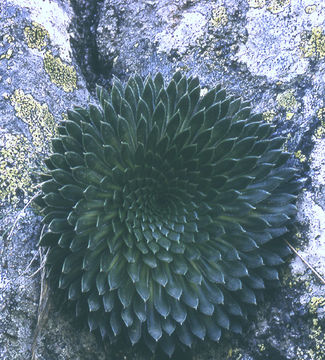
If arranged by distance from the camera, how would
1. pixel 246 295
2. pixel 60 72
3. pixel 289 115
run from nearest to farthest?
pixel 246 295 < pixel 289 115 < pixel 60 72

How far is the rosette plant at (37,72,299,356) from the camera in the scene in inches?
58.1

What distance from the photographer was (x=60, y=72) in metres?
2.06

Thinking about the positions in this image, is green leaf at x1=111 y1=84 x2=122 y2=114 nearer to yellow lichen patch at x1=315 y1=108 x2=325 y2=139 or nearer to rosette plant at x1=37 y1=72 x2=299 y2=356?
rosette plant at x1=37 y1=72 x2=299 y2=356

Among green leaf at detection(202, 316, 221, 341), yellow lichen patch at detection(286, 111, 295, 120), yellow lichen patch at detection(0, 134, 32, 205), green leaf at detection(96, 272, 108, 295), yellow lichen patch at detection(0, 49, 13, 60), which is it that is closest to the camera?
green leaf at detection(96, 272, 108, 295)

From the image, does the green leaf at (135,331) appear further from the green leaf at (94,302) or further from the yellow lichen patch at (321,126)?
the yellow lichen patch at (321,126)

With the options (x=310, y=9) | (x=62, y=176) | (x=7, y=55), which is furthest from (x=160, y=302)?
(x=310, y=9)

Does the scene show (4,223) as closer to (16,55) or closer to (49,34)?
(16,55)

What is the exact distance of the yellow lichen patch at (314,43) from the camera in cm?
188

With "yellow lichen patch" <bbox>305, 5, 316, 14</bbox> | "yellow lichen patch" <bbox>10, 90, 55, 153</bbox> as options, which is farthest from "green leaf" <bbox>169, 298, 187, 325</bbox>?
"yellow lichen patch" <bbox>305, 5, 316, 14</bbox>

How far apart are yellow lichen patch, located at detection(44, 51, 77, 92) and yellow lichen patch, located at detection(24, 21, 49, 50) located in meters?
0.05

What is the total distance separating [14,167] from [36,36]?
0.63m

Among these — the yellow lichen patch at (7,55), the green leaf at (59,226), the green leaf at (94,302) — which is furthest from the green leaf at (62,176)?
the yellow lichen patch at (7,55)

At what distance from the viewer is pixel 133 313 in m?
1.50

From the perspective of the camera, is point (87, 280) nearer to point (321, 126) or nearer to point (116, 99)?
point (116, 99)
